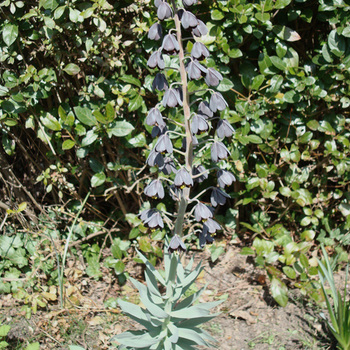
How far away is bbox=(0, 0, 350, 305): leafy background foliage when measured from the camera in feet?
9.44

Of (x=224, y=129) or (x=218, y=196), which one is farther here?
(x=218, y=196)

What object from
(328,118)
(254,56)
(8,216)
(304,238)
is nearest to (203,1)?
(254,56)

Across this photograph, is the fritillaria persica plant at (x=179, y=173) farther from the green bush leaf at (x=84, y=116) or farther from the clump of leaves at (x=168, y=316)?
the green bush leaf at (x=84, y=116)

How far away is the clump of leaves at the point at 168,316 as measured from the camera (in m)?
2.24

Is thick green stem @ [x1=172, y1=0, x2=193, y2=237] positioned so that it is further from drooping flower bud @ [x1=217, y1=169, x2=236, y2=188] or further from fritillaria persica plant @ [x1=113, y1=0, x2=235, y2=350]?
drooping flower bud @ [x1=217, y1=169, x2=236, y2=188]

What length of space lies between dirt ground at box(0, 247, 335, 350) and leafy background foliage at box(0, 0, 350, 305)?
0.16 metres

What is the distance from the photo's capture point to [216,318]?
123 inches

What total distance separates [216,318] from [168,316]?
927 mm

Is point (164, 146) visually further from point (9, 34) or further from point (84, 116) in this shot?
point (9, 34)

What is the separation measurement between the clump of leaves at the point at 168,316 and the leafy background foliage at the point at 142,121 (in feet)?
2.67

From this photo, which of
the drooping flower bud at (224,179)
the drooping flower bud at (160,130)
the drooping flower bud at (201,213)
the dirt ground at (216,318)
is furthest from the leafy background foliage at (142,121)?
the drooping flower bud at (201,213)

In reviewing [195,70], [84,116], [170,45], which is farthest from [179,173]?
[84,116]

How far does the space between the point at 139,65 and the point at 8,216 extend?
68.8 inches

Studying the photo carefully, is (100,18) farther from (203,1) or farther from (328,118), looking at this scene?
(328,118)
